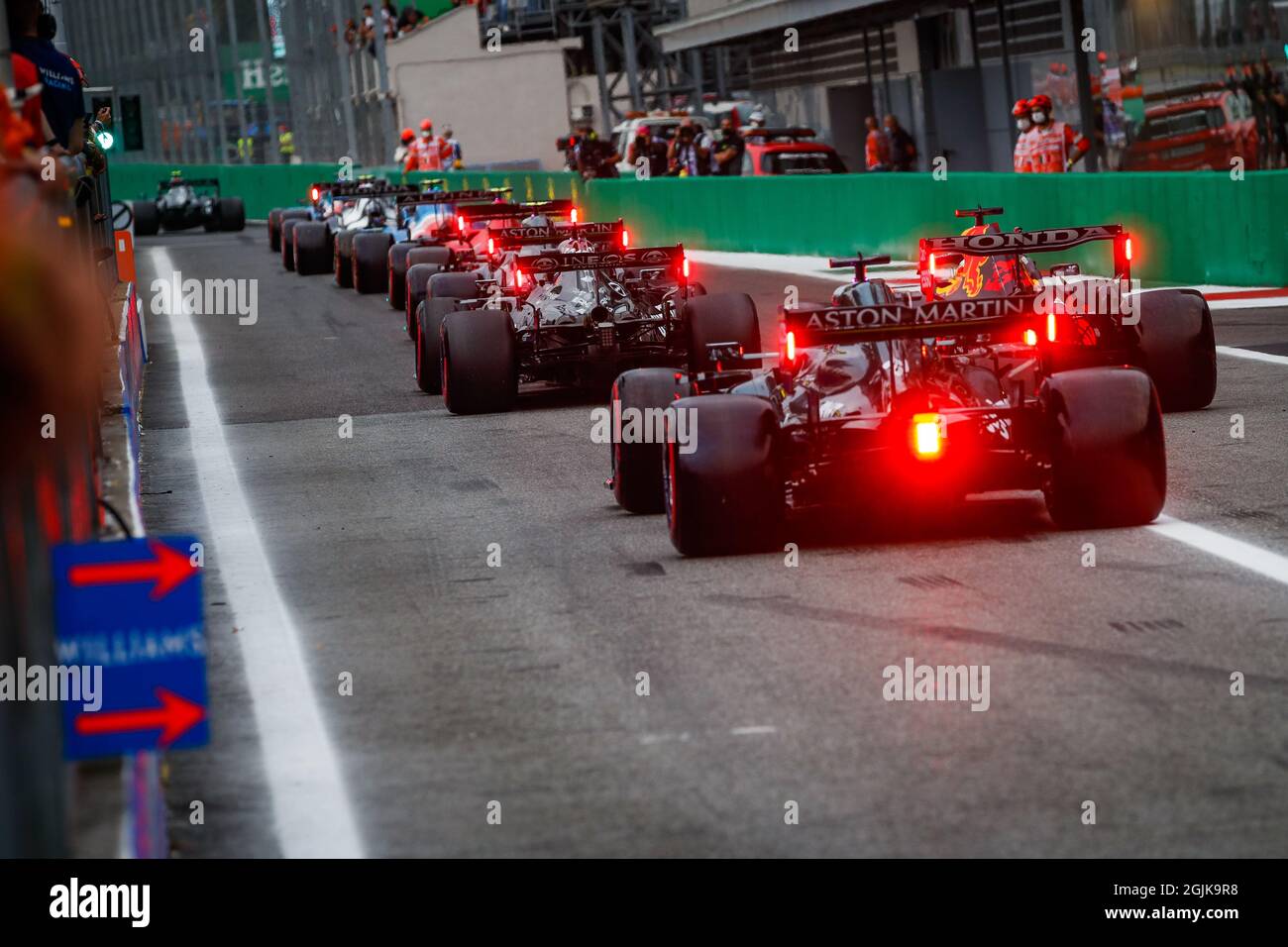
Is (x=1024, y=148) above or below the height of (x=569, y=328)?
above

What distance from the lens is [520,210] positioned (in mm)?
23234

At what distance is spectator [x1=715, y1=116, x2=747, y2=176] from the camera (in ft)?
131

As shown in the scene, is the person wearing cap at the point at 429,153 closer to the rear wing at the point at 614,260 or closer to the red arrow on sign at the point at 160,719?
A: the rear wing at the point at 614,260

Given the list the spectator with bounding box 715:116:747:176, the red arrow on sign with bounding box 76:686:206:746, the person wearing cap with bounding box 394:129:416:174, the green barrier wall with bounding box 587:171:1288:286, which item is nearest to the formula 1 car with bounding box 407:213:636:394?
the green barrier wall with bounding box 587:171:1288:286

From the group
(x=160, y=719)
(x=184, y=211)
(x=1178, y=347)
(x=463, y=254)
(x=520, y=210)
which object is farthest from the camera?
(x=184, y=211)

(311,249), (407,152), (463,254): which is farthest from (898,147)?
(463,254)

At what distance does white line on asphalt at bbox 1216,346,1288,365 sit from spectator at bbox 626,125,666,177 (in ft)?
Answer: 89.6

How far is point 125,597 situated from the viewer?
18.4 ft

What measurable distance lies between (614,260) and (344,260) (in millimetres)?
16291

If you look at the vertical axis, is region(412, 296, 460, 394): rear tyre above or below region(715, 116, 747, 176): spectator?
below

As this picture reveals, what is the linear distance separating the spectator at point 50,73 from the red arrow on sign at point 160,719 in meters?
6.46

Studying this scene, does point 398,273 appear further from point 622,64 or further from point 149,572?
point 622,64

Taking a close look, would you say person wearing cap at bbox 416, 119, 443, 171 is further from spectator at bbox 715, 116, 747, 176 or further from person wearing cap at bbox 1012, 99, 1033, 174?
person wearing cap at bbox 1012, 99, 1033, 174
